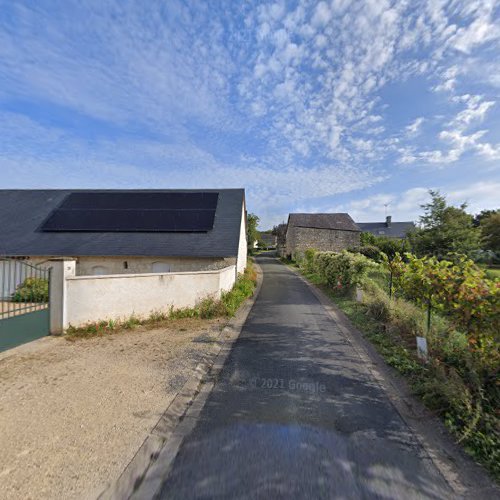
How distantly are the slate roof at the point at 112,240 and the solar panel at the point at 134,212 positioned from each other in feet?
1.41

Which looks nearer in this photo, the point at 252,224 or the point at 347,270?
the point at 347,270

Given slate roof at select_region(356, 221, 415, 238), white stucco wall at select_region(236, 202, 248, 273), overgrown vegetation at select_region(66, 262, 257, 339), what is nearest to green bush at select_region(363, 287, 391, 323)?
overgrown vegetation at select_region(66, 262, 257, 339)

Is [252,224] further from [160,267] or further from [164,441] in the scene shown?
[164,441]

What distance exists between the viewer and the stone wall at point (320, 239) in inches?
1410

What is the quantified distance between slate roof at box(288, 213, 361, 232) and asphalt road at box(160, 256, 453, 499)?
3368cm

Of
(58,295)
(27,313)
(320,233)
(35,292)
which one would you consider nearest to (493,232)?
(320,233)

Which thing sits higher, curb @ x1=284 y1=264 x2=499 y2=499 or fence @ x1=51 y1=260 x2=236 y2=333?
fence @ x1=51 y1=260 x2=236 y2=333

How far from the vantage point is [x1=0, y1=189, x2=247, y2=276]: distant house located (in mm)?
11500

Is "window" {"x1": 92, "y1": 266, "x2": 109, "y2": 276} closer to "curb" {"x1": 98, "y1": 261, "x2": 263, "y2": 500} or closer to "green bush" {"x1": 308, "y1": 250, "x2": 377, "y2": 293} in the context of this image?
"curb" {"x1": 98, "y1": 261, "x2": 263, "y2": 500}

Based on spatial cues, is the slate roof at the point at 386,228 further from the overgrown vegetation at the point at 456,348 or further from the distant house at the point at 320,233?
the overgrown vegetation at the point at 456,348

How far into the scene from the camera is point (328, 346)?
5.28 metres

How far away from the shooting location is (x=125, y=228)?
1329 cm

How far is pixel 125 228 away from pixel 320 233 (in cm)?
2859

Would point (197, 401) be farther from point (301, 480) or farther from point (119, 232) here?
point (119, 232)
